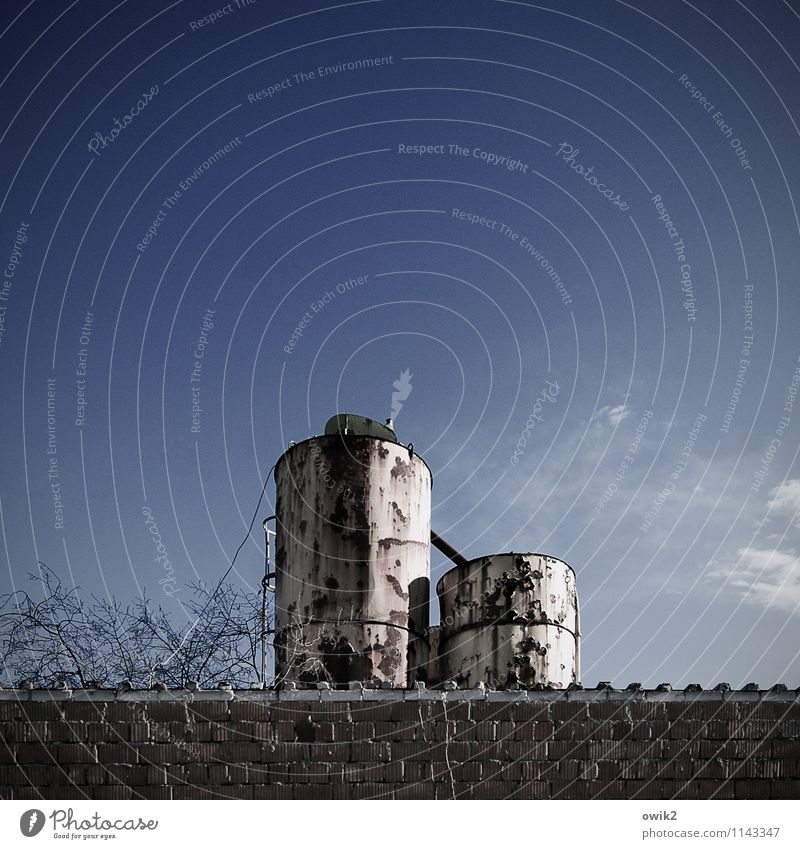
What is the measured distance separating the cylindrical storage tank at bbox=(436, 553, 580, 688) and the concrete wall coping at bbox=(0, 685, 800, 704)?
2.70 m

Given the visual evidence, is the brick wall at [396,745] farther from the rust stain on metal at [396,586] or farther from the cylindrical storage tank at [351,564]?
the rust stain on metal at [396,586]

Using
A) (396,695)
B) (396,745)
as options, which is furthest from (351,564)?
(396,745)

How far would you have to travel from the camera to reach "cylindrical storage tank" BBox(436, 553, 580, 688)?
11930mm

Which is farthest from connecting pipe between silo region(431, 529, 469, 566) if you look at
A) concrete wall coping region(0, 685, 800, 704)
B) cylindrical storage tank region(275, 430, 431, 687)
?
concrete wall coping region(0, 685, 800, 704)

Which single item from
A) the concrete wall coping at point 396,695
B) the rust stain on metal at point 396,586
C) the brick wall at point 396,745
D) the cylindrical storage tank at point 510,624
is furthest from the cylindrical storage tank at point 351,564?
the brick wall at point 396,745

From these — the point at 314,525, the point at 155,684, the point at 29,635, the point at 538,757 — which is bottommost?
the point at 538,757

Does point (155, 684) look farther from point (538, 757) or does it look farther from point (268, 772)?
point (538, 757)

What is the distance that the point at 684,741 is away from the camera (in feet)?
29.5

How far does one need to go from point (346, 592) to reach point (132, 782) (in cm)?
385

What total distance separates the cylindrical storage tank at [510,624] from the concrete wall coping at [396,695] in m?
2.70

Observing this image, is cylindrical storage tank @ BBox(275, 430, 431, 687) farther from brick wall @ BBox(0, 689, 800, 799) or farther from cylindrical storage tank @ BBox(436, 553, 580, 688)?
brick wall @ BBox(0, 689, 800, 799)

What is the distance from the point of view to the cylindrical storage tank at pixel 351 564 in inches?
468
